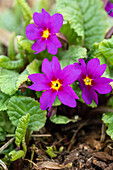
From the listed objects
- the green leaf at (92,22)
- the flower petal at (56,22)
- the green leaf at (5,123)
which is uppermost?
the green leaf at (92,22)

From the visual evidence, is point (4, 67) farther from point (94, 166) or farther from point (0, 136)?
point (94, 166)

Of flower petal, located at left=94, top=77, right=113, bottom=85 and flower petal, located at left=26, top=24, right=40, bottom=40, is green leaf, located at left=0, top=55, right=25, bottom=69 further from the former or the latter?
flower petal, located at left=94, top=77, right=113, bottom=85

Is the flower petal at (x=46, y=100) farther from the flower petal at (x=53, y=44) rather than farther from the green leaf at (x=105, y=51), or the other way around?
the green leaf at (x=105, y=51)

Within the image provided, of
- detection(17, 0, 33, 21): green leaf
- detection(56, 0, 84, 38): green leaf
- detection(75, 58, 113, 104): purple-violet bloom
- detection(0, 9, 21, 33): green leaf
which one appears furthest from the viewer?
detection(0, 9, 21, 33): green leaf

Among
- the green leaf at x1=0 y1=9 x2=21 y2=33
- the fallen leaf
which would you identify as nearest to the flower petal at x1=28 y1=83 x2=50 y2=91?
the fallen leaf

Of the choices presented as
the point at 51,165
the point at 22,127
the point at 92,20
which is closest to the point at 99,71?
the point at 22,127

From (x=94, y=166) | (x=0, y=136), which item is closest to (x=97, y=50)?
(x=94, y=166)

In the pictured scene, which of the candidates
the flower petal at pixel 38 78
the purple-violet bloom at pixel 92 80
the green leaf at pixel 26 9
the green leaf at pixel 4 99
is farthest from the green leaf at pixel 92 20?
the green leaf at pixel 4 99
